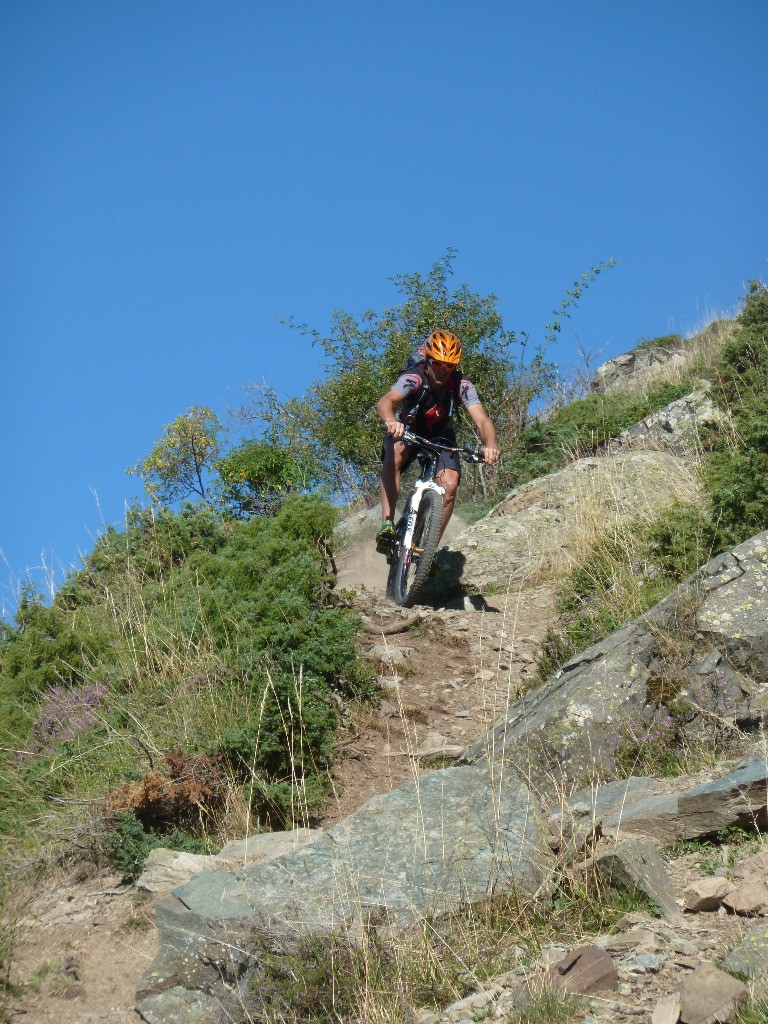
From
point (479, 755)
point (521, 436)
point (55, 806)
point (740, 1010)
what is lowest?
point (740, 1010)

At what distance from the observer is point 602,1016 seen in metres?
3.20

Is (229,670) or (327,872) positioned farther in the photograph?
(229,670)

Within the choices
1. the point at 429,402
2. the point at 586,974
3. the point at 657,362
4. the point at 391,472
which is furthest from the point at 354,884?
the point at 657,362

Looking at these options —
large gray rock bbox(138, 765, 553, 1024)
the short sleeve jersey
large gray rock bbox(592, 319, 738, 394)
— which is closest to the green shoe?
the short sleeve jersey

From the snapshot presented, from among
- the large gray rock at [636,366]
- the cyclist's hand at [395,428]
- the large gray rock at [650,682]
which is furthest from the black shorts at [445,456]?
the large gray rock at [636,366]

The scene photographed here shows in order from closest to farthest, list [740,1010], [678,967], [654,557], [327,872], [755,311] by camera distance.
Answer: [740,1010] < [678,967] < [327,872] < [654,557] < [755,311]

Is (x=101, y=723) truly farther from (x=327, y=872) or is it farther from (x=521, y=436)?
(x=521, y=436)

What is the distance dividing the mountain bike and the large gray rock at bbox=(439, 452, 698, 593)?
0.89 metres

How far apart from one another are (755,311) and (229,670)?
11.2m

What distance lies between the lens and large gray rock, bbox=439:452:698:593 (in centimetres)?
936

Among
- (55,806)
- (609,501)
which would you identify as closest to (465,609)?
(609,501)

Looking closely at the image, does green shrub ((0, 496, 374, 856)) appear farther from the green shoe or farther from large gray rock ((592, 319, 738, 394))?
large gray rock ((592, 319, 738, 394))

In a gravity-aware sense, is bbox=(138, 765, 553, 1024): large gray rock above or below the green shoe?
below

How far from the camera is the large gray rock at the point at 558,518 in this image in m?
9.36
